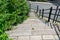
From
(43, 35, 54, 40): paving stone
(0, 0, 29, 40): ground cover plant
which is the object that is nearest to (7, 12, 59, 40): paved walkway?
(43, 35, 54, 40): paving stone

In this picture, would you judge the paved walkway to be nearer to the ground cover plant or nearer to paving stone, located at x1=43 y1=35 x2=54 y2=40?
paving stone, located at x1=43 y1=35 x2=54 y2=40

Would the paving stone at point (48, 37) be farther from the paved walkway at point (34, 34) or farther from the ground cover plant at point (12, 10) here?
the ground cover plant at point (12, 10)

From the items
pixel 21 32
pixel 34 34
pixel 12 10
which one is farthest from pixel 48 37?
pixel 12 10

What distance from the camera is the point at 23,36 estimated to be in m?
4.21

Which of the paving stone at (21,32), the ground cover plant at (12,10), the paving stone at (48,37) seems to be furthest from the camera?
the ground cover plant at (12,10)

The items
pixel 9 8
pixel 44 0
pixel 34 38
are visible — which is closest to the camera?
pixel 34 38

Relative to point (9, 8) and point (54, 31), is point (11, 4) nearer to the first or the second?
point (9, 8)

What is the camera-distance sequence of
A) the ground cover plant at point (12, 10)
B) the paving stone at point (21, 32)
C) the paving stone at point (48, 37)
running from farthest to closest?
the ground cover plant at point (12, 10), the paving stone at point (21, 32), the paving stone at point (48, 37)

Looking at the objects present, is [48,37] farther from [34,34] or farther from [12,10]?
[12,10]

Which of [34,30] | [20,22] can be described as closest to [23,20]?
[20,22]

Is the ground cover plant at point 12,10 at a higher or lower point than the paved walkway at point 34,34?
higher

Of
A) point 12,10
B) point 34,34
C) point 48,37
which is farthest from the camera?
point 12,10

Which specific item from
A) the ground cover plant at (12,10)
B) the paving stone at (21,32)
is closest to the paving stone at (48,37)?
the paving stone at (21,32)

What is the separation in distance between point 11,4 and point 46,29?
2286 millimetres
